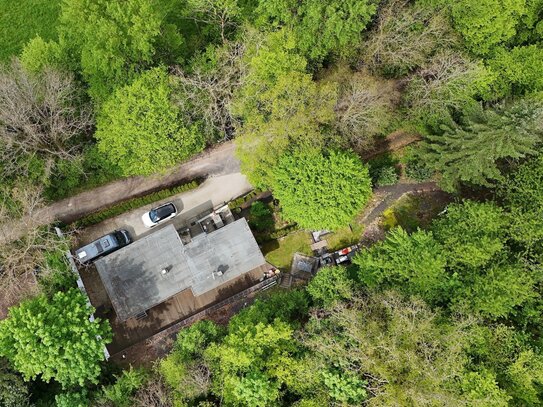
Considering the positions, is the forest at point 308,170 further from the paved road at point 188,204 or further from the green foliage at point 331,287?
the paved road at point 188,204

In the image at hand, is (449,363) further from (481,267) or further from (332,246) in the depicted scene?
(332,246)

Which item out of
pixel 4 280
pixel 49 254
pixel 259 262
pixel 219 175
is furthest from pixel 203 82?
pixel 4 280

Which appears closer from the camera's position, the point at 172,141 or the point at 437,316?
the point at 437,316

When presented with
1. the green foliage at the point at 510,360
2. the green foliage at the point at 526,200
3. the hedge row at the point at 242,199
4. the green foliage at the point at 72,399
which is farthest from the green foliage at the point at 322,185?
the green foliage at the point at 72,399

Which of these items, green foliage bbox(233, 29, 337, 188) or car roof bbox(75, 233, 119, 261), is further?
car roof bbox(75, 233, 119, 261)

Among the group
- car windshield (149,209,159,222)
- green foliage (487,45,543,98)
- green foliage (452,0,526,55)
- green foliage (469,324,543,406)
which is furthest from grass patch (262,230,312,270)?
green foliage (452,0,526,55)

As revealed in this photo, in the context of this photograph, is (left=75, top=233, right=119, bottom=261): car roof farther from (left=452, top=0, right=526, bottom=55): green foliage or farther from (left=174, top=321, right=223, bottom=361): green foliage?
(left=452, top=0, right=526, bottom=55): green foliage
